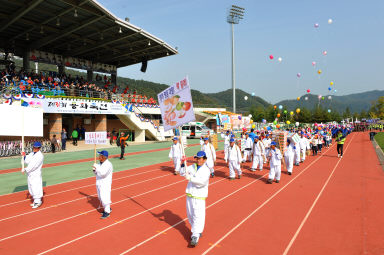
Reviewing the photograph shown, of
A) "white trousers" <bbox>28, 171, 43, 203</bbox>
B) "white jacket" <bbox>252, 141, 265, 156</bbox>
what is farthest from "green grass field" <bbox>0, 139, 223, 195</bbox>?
"white jacket" <bbox>252, 141, 265, 156</bbox>

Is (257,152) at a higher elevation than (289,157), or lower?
higher

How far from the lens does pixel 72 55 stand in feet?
92.1

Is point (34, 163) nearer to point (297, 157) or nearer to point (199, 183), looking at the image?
point (199, 183)

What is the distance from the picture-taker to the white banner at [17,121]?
1444 cm

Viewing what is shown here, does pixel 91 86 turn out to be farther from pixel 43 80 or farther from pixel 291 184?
pixel 291 184

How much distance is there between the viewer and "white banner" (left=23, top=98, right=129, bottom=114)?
18453 mm

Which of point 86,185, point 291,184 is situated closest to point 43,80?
point 86,185

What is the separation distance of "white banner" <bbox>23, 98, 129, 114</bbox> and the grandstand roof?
5.88 metres

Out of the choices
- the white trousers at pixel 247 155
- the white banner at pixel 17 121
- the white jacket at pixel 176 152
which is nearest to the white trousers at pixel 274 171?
the white jacket at pixel 176 152

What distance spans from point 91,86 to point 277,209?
22.1 metres

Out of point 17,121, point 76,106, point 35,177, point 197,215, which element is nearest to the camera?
point 197,215

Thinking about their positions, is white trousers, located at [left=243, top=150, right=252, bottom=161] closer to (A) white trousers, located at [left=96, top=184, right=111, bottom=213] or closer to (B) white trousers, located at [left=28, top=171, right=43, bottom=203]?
(A) white trousers, located at [left=96, top=184, right=111, bottom=213]

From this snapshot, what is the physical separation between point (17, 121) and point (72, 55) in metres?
15.3

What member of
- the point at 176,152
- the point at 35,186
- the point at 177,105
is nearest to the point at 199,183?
the point at 177,105
